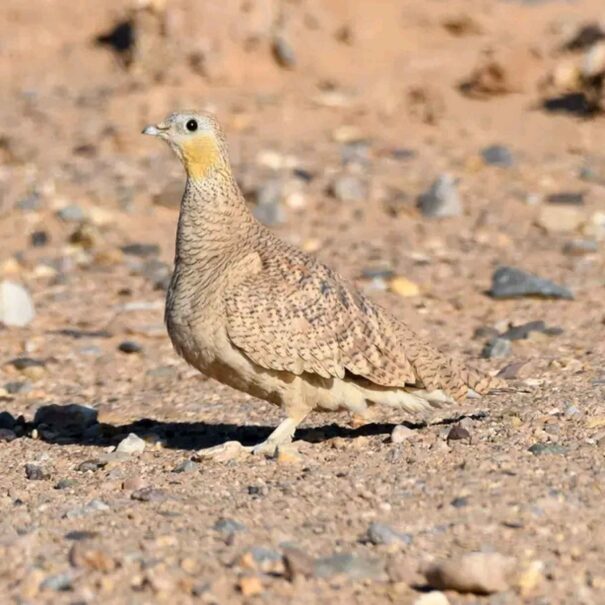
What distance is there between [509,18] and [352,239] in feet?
18.2

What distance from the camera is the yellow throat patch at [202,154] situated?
272 inches

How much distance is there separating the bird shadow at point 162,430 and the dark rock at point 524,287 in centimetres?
273

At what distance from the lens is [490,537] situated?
5.33 metres

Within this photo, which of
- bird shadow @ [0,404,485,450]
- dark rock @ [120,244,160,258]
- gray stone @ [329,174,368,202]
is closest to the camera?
bird shadow @ [0,404,485,450]

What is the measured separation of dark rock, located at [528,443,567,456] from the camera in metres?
6.25

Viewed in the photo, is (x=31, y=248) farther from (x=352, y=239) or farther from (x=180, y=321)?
(x=180, y=321)

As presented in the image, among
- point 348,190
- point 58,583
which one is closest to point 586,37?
point 348,190

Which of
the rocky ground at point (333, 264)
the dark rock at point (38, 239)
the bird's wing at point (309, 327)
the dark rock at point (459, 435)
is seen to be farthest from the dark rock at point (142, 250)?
the dark rock at point (459, 435)

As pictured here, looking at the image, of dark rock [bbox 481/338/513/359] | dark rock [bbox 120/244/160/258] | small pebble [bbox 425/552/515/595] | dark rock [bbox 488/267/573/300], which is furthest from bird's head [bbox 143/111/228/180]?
dark rock [bbox 120/244/160/258]

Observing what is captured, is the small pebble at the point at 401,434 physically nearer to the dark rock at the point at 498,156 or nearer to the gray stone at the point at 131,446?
the gray stone at the point at 131,446

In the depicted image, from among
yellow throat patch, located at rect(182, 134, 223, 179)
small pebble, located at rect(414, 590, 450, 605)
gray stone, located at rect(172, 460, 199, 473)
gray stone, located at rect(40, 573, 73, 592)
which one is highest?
yellow throat patch, located at rect(182, 134, 223, 179)

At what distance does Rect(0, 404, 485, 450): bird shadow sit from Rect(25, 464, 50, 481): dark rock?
0.60 meters

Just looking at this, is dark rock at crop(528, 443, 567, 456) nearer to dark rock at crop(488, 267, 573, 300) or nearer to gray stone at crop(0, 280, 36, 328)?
dark rock at crop(488, 267, 573, 300)

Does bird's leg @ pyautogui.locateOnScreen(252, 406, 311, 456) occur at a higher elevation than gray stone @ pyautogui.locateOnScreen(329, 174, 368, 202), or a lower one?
higher
